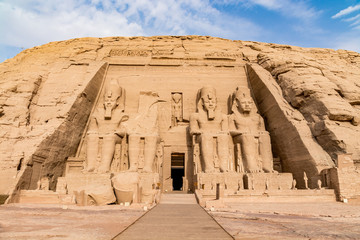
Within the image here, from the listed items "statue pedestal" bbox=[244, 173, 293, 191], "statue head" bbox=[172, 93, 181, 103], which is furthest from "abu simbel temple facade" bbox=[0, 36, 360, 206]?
"statue head" bbox=[172, 93, 181, 103]

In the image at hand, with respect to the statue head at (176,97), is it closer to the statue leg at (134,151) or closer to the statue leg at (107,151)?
the statue leg at (134,151)

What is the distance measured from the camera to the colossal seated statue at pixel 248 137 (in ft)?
36.0

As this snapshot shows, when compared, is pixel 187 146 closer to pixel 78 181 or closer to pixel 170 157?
pixel 170 157

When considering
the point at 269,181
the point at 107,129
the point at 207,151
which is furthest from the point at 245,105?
the point at 107,129

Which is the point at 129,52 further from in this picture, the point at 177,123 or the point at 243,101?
the point at 243,101

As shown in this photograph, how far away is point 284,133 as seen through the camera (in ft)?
37.0

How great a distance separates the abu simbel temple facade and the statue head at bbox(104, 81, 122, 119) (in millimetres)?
45

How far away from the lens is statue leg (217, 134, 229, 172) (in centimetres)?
1095

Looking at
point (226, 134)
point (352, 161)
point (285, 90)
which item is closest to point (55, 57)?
point (226, 134)

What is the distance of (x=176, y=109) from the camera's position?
13.4 metres

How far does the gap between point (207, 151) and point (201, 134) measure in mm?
748

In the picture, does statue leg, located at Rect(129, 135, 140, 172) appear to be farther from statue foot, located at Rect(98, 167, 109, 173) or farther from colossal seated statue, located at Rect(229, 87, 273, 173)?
colossal seated statue, located at Rect(229, 87, 273, 173)

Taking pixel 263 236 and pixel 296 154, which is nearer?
pixel 263 236

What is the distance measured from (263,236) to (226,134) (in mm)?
8504
